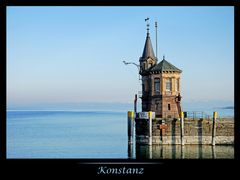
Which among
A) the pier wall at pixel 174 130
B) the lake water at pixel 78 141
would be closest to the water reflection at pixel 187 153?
the lake water at pixel 78 141

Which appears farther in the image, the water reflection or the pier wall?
the pier wall

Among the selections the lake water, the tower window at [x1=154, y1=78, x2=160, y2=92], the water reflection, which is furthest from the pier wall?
the lake water
